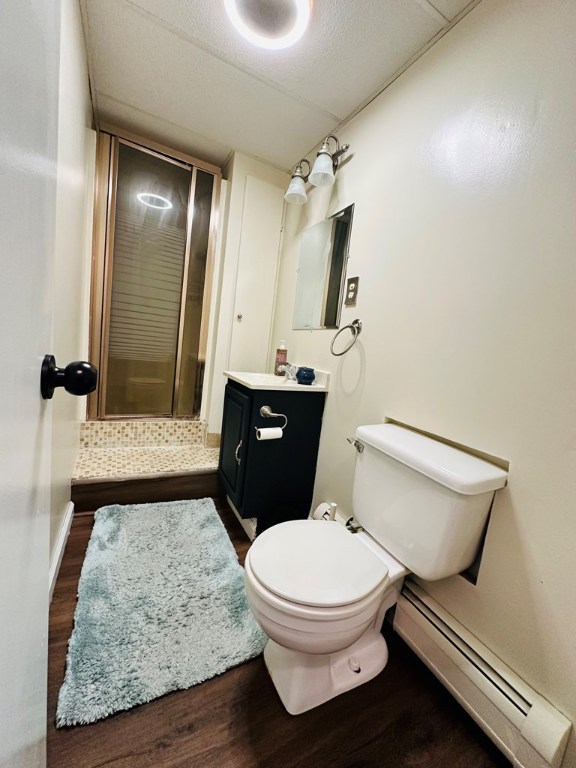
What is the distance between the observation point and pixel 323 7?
111 centimetres

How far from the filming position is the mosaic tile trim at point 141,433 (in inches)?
82.0

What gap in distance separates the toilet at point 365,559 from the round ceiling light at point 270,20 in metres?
1.61

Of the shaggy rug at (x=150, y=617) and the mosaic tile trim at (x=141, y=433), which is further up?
the mosaic tile trim at (x=141, y=433)

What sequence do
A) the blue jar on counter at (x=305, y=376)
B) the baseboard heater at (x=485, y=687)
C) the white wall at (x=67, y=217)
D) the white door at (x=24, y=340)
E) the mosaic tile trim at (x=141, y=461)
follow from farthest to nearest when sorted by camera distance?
1. the mosaic tile trim at (x=141, y=461)
2. the blue jar on counter at (x=305, y=376)
3. the white wall at (x=67, y=217)
4. the baseboard heater at (x=485, y=687)
5. the white door at (x=24, y=340)

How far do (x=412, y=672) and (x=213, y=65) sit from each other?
2.62 meters

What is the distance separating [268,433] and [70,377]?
1.03m

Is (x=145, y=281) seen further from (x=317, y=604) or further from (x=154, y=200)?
(x=317, y=604)

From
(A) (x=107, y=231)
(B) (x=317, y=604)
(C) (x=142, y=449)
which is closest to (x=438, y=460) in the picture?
(B) (x=317, y=604)

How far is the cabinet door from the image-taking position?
152 centimetres

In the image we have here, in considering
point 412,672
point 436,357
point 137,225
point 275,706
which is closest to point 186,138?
point 137,225

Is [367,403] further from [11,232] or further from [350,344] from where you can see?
[11,232]

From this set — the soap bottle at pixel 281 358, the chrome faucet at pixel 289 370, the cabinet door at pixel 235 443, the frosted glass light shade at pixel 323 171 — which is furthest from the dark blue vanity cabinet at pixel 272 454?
the frosted glass light shade at pixel 323 171

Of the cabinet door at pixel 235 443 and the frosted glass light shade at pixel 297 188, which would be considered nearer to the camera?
the cabinet door at pixel 235 443

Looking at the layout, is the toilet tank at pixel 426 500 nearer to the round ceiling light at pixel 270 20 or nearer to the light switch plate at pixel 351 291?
the light switch plate at pixel 351 291
